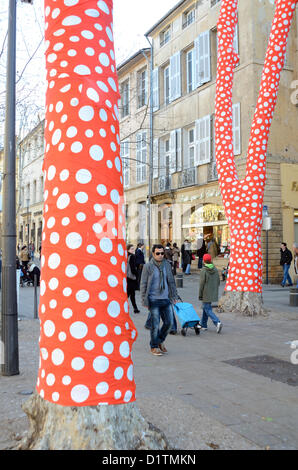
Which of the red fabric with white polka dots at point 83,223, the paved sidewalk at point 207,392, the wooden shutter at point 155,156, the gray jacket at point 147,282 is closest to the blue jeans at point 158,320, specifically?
the gray jacket at point 147,282

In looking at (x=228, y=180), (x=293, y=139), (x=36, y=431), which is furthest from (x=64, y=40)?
(x=293, y=139)

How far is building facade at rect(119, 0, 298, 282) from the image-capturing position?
61.4ft

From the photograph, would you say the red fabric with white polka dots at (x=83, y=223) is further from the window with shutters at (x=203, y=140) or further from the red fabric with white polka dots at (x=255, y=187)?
the window with shutters at (x=203, y=140)

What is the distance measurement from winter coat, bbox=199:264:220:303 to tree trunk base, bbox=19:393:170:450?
5.76 metres

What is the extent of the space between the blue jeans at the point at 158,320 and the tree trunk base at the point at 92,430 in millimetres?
3731

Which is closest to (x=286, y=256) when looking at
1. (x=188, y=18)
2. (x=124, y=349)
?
(x=188, y=18)

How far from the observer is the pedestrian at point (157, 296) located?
22.6 ft

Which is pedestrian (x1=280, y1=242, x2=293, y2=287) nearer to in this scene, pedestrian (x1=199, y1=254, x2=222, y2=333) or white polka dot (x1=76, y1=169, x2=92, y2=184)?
pedestrian (x1=199, y1=254, x2=222, y2=333)

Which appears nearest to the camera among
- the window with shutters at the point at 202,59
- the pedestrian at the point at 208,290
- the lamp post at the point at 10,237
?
the lamp post at the point at 10,237

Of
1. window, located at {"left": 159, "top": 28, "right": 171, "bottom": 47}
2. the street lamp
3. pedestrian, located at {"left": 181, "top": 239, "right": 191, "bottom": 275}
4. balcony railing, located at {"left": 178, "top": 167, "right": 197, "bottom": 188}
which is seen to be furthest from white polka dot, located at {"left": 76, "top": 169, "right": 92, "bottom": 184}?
window, located at {"left": 159, "top": 28, "right": 171, "bottom": 47}

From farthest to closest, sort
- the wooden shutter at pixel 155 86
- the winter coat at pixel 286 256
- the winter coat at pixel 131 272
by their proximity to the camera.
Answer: the wooden shutter at pixel 155 86
the winter coat at pixel 286 256
the winter coat at pixel 131 272

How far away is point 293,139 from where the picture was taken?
1938 centimetres

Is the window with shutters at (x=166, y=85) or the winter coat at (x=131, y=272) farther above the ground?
the window with shutters at (x=166, y=85)
